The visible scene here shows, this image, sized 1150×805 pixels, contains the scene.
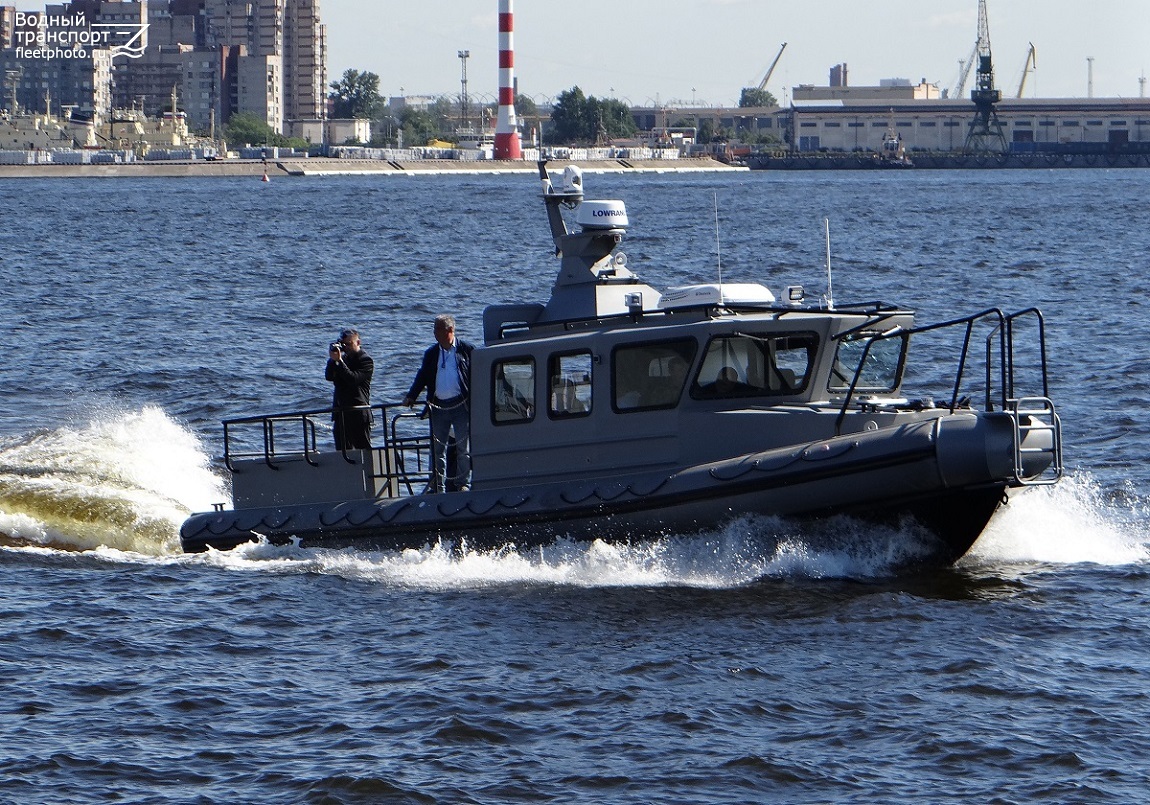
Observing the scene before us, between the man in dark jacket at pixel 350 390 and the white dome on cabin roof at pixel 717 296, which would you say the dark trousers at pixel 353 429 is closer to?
the man in dark jacket at pixel 350 390

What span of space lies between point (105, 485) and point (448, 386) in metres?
5.25

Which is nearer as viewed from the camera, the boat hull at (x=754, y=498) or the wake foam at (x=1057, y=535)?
the boat hull at (x=754, y=498)

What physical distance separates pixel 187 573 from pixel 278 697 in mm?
3670

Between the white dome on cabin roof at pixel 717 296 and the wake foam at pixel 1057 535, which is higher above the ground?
the white dome on cabin roof at pixel 717 296

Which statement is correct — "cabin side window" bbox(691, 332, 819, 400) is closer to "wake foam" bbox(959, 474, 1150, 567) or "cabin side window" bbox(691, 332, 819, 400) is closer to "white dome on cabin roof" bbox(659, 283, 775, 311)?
"white dome on cabin roof" bbox(659, 283, 775, 311)

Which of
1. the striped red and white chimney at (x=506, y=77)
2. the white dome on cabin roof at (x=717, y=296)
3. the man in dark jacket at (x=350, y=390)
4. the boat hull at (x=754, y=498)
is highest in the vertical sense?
the striped red and white chimney at (x=506, y=77)

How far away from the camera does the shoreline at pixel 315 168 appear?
501 ft

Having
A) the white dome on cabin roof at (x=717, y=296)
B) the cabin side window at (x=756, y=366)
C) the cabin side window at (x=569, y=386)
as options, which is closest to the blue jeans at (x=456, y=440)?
the cabin side window at (x=569, y=386)

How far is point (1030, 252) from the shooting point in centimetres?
5156

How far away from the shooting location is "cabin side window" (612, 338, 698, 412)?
12773 mm

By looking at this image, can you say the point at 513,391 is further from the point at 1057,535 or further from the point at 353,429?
the point at 1057,535

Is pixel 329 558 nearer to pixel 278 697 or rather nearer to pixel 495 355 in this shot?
pixel 495 355

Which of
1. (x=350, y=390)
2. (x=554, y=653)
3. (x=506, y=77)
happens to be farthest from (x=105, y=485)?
(x=506, y=77)

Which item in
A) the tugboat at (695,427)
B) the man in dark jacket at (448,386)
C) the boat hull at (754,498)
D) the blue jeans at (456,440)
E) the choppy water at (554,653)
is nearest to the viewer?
the choppy water at (554,653)
